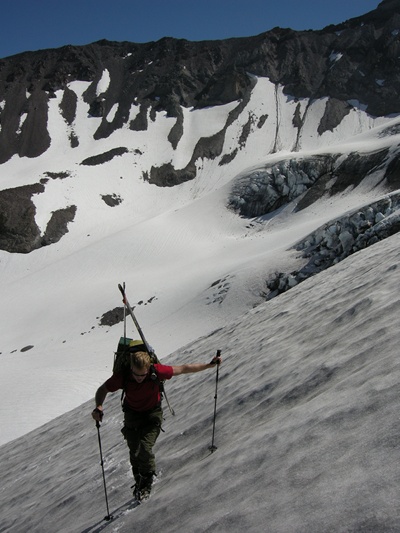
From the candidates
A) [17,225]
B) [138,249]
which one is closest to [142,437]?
[138,249]

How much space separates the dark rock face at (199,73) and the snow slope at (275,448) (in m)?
80.0

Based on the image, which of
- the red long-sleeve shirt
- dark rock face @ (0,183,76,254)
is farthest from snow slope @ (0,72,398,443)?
the red long-sleeve shirt

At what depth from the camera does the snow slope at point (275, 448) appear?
119 inches

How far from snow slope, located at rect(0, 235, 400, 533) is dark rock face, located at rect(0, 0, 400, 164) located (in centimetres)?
7999

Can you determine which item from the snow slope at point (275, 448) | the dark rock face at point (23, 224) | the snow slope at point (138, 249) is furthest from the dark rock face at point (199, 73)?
the snow slope at point (275, 448)

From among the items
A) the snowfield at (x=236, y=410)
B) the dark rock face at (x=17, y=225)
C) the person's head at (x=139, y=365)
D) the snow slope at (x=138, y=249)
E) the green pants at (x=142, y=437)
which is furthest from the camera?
the dark rock face at (x=17, y=225)

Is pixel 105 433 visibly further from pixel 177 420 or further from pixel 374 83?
pixel 374 83

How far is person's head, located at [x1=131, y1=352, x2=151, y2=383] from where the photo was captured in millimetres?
4648

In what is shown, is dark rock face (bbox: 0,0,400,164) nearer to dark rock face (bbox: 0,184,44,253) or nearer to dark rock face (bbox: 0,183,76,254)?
dark rock face (bbox: 0,183,76,254)

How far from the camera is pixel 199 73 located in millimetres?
109438

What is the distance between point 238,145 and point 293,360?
7729 cm

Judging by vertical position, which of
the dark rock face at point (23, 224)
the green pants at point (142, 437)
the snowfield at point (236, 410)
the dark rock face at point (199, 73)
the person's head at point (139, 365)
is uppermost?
the dark rock face at point (199, 73)

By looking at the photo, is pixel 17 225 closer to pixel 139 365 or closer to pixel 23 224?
pixel 23 224

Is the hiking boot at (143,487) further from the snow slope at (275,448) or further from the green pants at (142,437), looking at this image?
the snow slope at (275,448)
